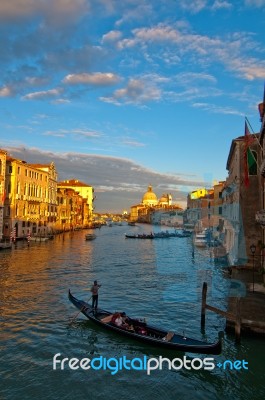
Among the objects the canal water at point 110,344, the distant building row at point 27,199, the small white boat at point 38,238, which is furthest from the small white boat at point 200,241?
the canal water at point 110,344

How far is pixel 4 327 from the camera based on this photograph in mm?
15688

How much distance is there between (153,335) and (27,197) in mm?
48488

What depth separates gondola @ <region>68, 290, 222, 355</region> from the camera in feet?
40.8

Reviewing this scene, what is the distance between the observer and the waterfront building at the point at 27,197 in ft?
177

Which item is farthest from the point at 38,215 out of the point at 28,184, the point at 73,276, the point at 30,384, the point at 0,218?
the point at 30,384

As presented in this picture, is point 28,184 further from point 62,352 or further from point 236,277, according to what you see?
point 62,352

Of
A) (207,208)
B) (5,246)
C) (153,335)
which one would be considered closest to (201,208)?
(207,208)

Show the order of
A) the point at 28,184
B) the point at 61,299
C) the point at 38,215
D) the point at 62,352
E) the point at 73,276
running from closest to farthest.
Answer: the point at 62,352 < the point at 61,299 < the point at 73,276 < the point at 28,184 < the point at 38,215

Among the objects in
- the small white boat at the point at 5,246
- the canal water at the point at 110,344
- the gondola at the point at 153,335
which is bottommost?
the canal water at the point at 110,344

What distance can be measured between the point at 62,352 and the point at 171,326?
5.14 m

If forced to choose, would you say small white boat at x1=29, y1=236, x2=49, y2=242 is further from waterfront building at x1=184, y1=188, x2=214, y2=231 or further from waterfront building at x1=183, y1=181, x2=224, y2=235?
waterfront building at x1=184, y1=188, x2=214, y2=231

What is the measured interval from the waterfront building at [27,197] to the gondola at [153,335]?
35.3m

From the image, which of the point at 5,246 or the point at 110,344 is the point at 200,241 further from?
the point at 110,344

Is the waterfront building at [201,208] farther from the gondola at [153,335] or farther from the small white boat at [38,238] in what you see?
the gondola at [153,335]
